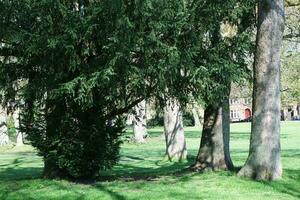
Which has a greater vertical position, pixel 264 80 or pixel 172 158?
pixel 264 80

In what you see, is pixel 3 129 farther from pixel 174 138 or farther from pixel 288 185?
pixel 288 185

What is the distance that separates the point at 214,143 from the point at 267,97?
2.77 metres

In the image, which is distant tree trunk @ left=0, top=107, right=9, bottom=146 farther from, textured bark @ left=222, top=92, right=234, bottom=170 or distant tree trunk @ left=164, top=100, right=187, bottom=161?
textured bark @ left=222, top=92, right=234, bottom=170

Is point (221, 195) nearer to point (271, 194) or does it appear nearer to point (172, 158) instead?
point (271, 194)

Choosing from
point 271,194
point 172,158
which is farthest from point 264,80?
point 172,158

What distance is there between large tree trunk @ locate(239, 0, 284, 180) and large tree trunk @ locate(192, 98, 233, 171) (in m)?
2.03

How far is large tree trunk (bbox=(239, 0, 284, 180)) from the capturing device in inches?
510

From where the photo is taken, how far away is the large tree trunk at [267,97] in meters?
13.0

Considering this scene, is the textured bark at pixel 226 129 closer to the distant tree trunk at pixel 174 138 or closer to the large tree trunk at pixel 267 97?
the large tree trunk at pixel 267 97

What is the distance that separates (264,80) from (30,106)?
5678mm

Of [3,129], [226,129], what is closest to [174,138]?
[226,129]

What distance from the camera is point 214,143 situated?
50.1 ft

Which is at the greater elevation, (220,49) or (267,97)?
(220,49)

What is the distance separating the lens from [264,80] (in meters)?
13.1
